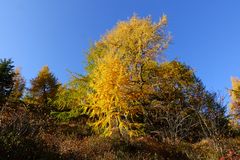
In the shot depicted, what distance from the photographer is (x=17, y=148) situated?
7.67 m

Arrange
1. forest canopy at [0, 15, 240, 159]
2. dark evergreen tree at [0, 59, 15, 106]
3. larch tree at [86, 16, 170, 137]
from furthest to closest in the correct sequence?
dark evergreen tree at [0, 59, 15, 106]
larch tree at [86, 16, 170, 137]
forest canopy at [0, 15, 240, 159]

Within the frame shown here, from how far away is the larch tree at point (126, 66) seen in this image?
569 inches

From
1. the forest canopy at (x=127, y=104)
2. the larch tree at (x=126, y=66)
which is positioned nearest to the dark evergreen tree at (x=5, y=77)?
the forest canopy at (x=127, y=104)

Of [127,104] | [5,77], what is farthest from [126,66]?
[5,77]

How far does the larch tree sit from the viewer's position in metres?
14.4

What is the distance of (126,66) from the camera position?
19.8 m

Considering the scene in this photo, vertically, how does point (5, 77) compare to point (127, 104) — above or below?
above

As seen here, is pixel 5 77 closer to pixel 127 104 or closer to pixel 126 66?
pixel 126 66

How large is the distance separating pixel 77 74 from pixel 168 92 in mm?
8227

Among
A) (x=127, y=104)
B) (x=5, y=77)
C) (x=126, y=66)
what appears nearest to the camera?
(x=127, y=104)


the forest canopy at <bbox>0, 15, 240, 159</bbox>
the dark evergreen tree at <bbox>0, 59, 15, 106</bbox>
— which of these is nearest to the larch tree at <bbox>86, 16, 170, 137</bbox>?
the forest canopy at <bbox>0, 15, 240, 159</bbox>

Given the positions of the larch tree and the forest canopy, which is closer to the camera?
the forest canopy

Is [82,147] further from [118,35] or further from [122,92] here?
[118,35]

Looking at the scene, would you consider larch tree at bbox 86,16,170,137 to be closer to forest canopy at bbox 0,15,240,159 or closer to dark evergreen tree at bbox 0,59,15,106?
forest canopy at bbox 0,15,240,159
